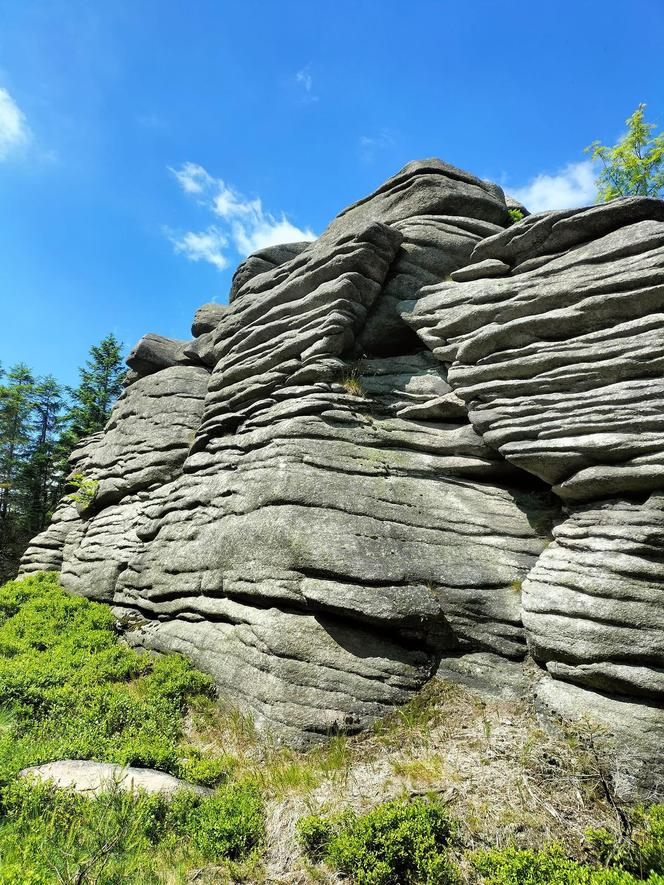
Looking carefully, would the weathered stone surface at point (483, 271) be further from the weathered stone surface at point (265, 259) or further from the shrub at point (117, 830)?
the shrub at point (117, 830)

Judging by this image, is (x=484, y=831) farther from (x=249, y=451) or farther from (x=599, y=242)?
(x=599, y=242)

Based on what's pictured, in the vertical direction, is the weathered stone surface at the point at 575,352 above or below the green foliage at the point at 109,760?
above

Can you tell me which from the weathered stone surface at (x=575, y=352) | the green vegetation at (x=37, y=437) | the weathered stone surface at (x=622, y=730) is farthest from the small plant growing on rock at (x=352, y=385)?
the green vegetation at (x=37, y=437)

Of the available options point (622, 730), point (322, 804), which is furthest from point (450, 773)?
point (622, 730)

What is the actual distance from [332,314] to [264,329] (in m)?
3.19

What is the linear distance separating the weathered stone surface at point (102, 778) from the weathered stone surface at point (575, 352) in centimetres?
862

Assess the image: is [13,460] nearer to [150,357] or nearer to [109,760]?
[150,357]

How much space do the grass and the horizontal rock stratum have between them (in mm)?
624

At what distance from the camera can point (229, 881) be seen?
18.0 ft

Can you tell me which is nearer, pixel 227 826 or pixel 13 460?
pixel 227 826

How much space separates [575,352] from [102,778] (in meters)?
11.3

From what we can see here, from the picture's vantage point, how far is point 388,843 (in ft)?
17.2

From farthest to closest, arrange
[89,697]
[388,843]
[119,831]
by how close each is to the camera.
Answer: [89,697] → [119,831] → [388,843]

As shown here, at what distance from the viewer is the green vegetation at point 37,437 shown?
36.2 metres
